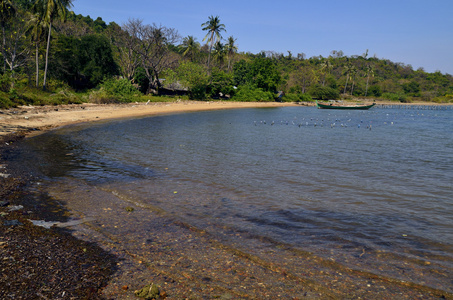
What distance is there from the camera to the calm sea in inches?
233

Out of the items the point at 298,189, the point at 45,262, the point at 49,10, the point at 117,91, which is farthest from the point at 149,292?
the point at 117,91

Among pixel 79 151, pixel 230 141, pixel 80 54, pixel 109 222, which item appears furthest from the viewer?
pixel 80 54

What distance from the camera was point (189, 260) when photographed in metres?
4.96

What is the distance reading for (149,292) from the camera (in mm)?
3869

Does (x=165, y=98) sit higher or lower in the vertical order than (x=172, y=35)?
lower

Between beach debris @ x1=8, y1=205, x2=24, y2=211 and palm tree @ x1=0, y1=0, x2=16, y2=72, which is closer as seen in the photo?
beach debris @ x1=8, y1=205, x2=24, y2=211

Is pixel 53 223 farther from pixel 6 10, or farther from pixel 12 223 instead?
pixel 6 10

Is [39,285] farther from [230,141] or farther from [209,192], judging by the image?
[230,141]

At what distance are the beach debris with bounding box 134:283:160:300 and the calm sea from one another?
2.15 m

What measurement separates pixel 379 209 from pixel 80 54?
48.2 metres

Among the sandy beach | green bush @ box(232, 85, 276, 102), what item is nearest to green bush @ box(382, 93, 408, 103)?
green bush @ box(232, 85, 276, 102)

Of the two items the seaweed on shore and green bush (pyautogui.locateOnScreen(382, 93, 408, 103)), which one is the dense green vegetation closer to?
the seaweed on shore

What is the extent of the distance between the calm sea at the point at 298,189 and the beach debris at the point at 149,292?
7.04 ft

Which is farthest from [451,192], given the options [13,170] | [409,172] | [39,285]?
[13,170]
